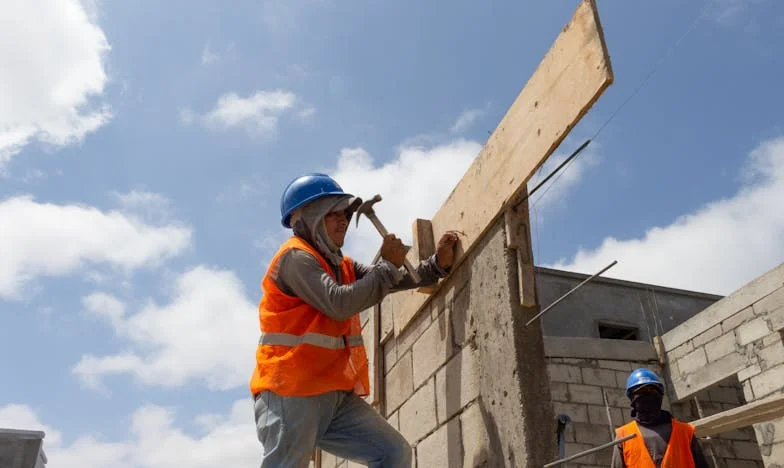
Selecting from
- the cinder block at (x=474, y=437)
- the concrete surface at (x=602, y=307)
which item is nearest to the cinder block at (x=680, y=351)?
the concrete surface at (x=602, y=307)

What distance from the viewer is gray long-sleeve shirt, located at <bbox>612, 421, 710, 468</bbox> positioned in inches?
132

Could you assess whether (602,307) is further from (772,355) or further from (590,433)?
(772,355)

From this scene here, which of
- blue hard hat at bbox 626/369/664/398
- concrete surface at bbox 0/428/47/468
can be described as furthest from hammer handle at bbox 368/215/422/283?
concrete surface at bbox 0/428/47/468

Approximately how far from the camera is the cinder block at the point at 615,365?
8.29 meters

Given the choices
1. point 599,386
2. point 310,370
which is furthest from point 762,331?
point 310,370

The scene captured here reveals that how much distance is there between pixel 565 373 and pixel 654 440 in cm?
470

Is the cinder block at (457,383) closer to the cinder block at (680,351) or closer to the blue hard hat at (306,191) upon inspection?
the blue hard hat at (306,191)

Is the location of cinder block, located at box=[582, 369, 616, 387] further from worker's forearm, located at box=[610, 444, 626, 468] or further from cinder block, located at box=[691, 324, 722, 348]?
worker's forearm, located at box=[610, 444, 626, 468]

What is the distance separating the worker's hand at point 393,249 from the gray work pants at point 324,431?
572mm

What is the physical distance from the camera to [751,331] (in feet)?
23.5

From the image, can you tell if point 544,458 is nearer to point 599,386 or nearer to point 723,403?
point 599,386

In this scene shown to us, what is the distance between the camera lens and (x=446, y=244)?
134 inches

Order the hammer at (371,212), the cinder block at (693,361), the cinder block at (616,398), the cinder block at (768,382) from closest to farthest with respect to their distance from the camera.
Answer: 1. the hammer at (371,212)
2. the cinder block at (768,382)
3. the cinder block at (693,361)
4. the cinder block at (616,398)

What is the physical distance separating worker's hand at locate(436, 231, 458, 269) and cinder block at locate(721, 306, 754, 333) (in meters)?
5.09
